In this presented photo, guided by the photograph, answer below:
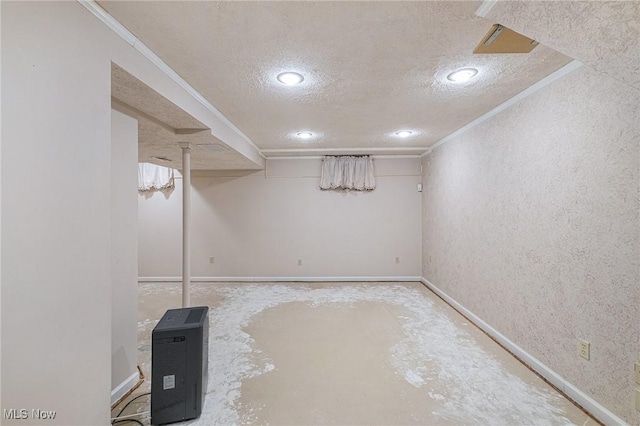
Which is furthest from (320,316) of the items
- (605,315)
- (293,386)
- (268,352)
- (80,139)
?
(80,139)

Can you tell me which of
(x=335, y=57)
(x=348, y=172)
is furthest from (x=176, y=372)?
(x=348, y=172)

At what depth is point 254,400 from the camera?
1776 mm

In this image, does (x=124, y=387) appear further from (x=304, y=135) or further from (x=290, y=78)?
(x=304, y=135)

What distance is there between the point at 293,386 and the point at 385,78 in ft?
7.75

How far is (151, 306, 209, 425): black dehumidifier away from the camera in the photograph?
1547mm

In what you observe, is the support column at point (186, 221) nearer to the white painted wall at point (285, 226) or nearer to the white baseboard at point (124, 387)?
the white baseboard at point (124, 387)

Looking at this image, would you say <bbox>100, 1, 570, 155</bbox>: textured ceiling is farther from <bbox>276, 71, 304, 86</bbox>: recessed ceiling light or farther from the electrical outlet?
the electrical outlet

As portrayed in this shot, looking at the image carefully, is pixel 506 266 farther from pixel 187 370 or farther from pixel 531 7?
pixel 187 370

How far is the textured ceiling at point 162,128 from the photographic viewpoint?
5.48ft

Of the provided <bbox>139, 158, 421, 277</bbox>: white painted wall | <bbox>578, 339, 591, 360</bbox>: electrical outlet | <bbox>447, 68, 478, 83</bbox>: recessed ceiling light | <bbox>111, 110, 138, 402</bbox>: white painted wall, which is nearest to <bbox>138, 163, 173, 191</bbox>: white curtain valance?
<bbox>139, 158, 421, 277</bbox>: white painted wall

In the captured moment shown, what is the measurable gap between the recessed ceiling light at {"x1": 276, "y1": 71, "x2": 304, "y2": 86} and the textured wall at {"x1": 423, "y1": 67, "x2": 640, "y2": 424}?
1864 mm

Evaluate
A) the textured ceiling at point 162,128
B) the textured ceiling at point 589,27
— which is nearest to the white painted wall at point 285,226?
the textured ceiling at point 162,128

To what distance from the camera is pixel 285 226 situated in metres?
4.92

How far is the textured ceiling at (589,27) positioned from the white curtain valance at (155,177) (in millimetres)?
5120
